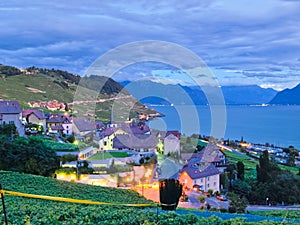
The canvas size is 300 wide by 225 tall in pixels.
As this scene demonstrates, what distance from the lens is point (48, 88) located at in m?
75.8

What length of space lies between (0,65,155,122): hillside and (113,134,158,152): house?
2043cm

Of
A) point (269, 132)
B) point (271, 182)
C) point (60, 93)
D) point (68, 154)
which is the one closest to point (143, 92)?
point (68, 154)

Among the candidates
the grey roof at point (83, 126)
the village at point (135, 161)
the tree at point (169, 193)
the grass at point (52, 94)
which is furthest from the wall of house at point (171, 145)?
the tree at point (169, 193)

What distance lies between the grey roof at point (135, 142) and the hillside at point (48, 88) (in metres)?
20.4

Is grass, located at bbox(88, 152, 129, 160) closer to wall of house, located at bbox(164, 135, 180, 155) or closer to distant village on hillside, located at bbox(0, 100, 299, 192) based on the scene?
distant village on hillside, located at bbox(0, 100, 299, 192)

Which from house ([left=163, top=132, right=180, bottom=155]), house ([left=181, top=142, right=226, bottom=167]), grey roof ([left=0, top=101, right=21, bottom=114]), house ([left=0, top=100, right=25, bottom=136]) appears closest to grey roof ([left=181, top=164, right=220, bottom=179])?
house ([left=181, top=142, right=226, bottom=167])

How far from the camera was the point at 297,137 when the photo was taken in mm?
70938

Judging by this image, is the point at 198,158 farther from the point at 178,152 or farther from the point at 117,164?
the point at 117,164

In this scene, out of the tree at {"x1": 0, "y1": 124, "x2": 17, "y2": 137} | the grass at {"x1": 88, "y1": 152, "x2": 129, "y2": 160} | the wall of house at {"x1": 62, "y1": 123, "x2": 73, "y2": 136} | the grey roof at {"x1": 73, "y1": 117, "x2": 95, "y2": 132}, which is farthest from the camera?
the wall of house at {"x1": 62, "y1": 123, "x2": 73, "y2": 136}

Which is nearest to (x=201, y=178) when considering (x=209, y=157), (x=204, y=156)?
(x=209, y=157)

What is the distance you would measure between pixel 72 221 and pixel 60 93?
71.5 metres

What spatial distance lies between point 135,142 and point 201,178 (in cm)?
644

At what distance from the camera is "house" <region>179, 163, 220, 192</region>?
21.8 meters

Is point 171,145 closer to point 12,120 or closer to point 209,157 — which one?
point 209,157
